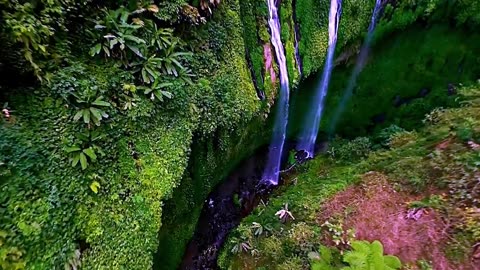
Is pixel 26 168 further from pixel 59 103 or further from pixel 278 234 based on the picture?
pixel 278 234

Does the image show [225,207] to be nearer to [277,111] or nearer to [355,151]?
[277,111]

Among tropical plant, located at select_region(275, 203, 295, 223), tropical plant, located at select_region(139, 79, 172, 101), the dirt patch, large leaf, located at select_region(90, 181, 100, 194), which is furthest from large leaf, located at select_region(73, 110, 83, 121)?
the dirt patch

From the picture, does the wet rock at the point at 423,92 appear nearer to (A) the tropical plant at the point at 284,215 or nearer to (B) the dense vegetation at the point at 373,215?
(B) the dense vegetation at the point at 373,215

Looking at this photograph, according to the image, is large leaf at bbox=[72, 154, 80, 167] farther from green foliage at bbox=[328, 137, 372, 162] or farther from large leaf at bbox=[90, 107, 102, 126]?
green foliage at bbox=[328, 137, 372, 162]

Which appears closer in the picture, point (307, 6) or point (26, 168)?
point (26, 168)

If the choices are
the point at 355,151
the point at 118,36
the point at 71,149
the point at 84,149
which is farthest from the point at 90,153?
the point at 355,151


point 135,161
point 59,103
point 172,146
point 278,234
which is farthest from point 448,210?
point 59,103
